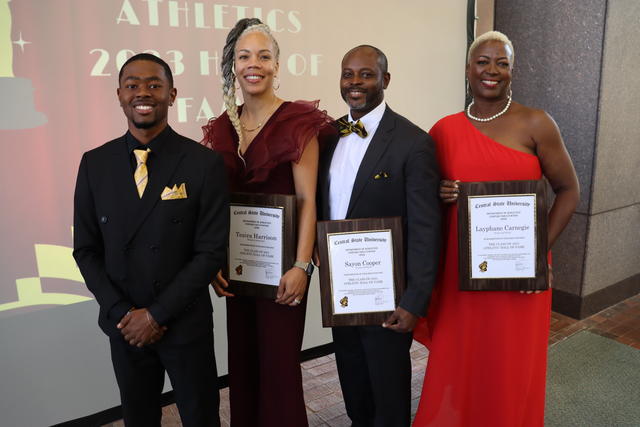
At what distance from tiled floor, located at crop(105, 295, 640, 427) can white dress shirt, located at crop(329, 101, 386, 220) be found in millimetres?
1454

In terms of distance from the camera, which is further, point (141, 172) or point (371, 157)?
point (371, 157)

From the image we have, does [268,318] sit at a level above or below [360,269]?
below

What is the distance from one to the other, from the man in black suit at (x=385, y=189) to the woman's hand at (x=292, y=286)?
0.28 metres

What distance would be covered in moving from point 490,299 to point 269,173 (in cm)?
109

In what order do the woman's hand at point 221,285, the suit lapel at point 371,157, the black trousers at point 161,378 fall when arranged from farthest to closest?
the woman's hand at point 221,285 → the suit lapel at point 371,157 → the black trousers at point 161,378

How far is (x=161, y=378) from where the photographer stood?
215 cm

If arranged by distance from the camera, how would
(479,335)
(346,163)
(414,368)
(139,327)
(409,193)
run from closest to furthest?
1. (139,327)
2. (409,193)
3. (346,163)
4. (479,335)
5. (414,368)

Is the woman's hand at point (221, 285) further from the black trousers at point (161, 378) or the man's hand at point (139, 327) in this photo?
the man's hand at point (139, 327)

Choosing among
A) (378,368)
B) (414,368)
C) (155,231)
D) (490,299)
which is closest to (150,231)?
(155,231)

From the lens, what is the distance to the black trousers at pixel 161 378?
2010 mm

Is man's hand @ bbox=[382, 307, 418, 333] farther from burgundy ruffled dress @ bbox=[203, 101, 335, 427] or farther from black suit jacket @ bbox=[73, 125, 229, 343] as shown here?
black suit jacket @ bbox=[73, 125, 229, 343]

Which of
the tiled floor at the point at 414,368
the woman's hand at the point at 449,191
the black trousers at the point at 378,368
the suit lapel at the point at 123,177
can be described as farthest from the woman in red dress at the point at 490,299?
the suit lapel at the point at 123,177

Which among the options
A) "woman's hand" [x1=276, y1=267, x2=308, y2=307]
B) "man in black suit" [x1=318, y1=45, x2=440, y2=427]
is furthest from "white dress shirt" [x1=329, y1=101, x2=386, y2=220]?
"woman's hand" [x1=276, y1=267, x2=308, y2=307]

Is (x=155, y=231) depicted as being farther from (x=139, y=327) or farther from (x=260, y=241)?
A: (x=260, y=241)
